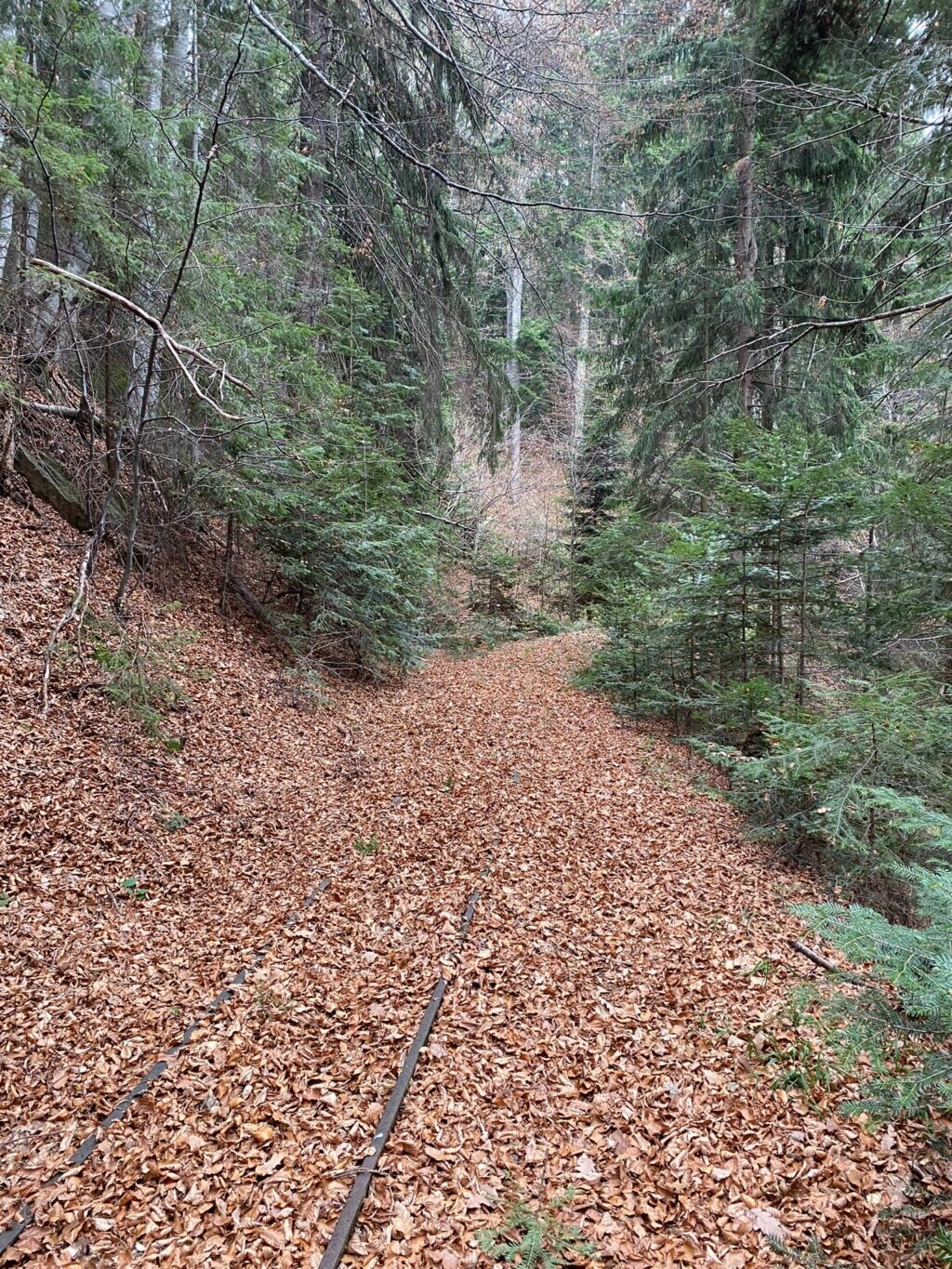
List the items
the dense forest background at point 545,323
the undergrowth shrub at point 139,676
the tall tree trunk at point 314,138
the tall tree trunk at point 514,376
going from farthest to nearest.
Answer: the tall tree trunk at point 514,376
the tall tree trunk at point 314,138
the undergrowth shrub at point 139,676
the dense forest background at point 545,323

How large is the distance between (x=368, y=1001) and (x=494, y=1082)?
794mm

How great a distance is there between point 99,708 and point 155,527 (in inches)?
115

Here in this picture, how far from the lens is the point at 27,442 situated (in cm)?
602

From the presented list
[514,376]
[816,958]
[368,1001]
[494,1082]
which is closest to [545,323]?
[816,958]

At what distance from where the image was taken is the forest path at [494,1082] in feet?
6.95

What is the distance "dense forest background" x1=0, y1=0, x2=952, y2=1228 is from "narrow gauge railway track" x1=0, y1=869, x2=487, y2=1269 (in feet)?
6.07

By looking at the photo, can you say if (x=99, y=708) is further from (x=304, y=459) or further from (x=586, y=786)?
(x=586, y=786)

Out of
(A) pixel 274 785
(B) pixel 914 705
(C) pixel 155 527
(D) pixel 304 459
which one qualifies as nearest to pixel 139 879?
(A) pixel 274 785

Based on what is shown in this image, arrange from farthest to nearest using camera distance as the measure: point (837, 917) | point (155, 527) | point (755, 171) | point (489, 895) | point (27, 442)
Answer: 1. point (755, 171)
2. point (155, 527)
3. point (27, 442)
4. point (489, 895)
5. point (837, 917)

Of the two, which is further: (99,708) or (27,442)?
(27,442)

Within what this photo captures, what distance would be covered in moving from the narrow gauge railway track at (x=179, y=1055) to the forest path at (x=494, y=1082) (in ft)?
0.13

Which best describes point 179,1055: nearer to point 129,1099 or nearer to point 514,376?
point 129,1099

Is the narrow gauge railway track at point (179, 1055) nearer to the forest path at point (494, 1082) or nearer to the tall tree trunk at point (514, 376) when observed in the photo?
the forest path at point (494, 1082)

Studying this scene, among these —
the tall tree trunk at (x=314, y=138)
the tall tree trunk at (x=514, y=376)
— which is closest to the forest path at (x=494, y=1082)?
the tall tree trunk at (x=314, y=138)
